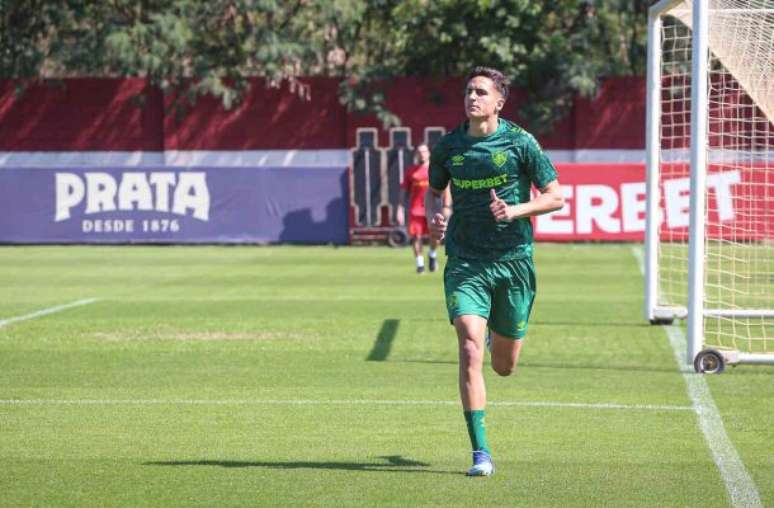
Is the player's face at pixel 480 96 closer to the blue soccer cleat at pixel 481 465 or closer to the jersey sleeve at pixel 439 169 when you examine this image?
the jersey sleeve at pixel 439 169

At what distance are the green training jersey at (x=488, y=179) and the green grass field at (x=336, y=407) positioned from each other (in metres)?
1.22

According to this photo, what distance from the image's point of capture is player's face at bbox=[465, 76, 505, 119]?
317 inches

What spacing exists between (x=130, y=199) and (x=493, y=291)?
23.5 m

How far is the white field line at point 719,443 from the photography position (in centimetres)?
746

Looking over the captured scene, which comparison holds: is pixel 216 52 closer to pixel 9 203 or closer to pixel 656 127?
pixel 9 203

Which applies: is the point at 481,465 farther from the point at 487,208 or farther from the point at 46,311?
the point at 46,311

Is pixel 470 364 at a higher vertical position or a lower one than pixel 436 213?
lower

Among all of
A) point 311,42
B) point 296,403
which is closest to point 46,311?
point 296,403

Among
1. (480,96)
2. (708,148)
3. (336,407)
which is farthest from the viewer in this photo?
(708,148)

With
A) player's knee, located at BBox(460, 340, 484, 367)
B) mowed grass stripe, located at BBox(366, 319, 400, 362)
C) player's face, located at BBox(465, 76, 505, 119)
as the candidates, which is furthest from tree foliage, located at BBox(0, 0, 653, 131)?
player's knee, located at BBox(460, 340, 484, 367)

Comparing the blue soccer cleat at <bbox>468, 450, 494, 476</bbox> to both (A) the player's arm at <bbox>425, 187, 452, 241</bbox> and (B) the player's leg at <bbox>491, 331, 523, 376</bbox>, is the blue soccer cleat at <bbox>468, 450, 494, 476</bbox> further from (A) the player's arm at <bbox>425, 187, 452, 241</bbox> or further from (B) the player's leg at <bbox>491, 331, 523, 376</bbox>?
(A) the player's arm at <bbox>425, 187, 452, 241</bbox>

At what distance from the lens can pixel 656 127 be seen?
15102 mm

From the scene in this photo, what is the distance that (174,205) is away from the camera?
30984mm

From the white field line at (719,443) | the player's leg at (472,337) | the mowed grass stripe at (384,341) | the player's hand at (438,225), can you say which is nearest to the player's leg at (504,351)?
the player's leg at (472,337)
